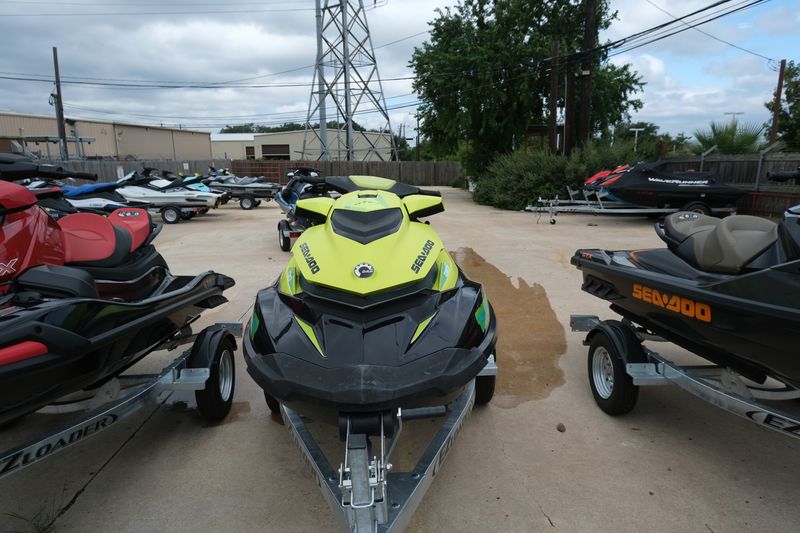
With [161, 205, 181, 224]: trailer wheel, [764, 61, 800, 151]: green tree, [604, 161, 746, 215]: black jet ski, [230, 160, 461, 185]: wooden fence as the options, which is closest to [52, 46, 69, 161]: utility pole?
[230, 160, 461, 185]: wooden fence

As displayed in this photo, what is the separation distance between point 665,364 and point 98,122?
52466 millimetres

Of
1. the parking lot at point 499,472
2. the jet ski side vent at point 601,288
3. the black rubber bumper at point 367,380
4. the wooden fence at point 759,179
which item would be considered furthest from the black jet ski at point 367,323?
the wooden fence at point 759,179

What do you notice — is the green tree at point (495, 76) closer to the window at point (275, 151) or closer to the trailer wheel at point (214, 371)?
the trailer wheel at point (214, 371)

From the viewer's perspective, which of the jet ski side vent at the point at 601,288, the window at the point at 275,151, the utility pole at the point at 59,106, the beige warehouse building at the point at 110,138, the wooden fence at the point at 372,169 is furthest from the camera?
the window at the point at 275,151

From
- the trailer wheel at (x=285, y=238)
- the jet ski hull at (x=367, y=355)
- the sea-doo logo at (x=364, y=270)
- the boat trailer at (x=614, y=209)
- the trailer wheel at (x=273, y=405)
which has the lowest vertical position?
the trailer wheel at (x=273, y=405)

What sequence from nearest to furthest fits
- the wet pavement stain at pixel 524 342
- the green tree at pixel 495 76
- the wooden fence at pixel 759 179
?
the wet pavement stain at pixel 524 342 → the wooden fence at pixel 759 179 → the green tree at pixel 495 76

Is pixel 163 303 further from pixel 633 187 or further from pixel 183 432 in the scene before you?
pixel 633 187

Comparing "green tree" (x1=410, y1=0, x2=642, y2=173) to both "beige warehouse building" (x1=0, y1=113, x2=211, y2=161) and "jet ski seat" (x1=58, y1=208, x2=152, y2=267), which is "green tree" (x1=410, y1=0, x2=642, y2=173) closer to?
"jet ski seat" (x1=58, y1=208, x2=152, y2=267)

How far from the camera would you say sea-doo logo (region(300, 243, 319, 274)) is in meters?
2.45

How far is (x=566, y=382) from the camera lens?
3.75 m

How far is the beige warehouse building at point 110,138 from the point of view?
1559 inches

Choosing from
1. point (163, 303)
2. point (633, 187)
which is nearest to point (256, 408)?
point (163, 303)

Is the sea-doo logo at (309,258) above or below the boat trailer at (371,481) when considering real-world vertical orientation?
above

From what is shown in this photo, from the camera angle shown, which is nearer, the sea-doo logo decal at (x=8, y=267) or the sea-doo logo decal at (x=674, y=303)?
the sea-doo logo decal at (x=8, y=267)
